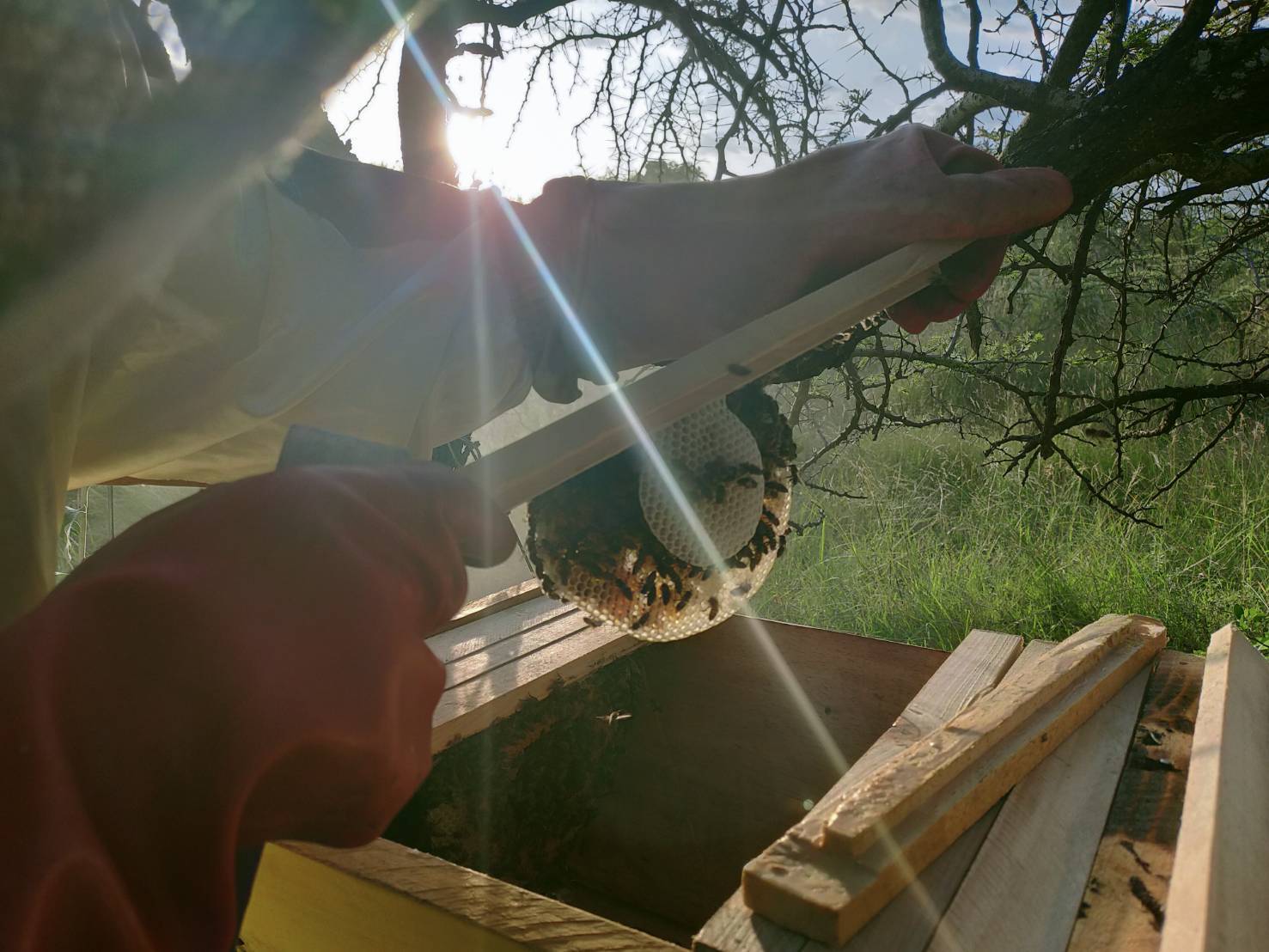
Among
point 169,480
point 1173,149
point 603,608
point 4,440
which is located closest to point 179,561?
point 4,440

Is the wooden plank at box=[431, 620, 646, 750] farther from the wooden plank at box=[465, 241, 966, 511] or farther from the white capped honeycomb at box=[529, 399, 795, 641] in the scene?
the wooden plank at box=[465, 241, 966, 511]

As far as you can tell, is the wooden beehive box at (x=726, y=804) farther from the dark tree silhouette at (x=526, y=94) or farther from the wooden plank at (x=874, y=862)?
the dark tree silhouette at (x=526, y=94)

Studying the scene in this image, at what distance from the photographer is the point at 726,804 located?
2.03 meters

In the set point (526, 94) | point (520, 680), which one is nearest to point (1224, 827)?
point (520, 680)

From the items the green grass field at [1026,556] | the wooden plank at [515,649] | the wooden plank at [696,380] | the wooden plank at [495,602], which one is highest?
the wooden plank at [696,380]

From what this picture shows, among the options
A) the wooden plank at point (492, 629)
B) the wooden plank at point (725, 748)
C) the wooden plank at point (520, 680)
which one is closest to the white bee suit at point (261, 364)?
the wooden plank at point (520, 680)

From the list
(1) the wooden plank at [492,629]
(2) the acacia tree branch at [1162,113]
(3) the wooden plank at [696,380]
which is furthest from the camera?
(1) the wooden plank at [492,629]

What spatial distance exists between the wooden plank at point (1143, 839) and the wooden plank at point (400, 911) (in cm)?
45

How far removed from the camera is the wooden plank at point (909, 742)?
82 centimetres

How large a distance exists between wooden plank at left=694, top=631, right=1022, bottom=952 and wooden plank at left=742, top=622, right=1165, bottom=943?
2 centimetres

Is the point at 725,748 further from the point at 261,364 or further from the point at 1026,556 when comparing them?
the point at 1026,556

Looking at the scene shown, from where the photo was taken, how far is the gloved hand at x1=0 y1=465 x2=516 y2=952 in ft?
1.11

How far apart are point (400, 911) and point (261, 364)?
2.17 feet

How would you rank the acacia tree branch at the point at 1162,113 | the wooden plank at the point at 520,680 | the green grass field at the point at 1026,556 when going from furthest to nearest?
the green grass field at the point at 1026,556
the wooden plank at the point at 520,680
the acacia tree branch at the point at 1162,113
